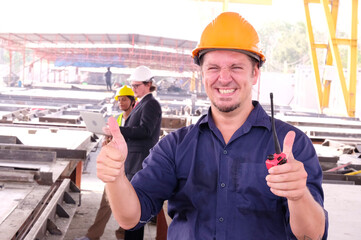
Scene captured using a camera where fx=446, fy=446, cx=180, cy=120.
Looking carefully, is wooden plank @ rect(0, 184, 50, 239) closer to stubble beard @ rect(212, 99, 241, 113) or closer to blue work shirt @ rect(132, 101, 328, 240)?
blue work shirt @ rect(132, 101, 328, 240)

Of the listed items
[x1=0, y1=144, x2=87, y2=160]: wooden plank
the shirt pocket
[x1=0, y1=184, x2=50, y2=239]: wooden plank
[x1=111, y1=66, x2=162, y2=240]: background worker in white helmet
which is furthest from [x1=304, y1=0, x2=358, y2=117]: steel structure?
the shirt pocket

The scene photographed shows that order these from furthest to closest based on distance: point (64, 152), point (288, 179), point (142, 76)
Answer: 1. point (142, 76)
2. point (64, 152)
3. point (288, 179)

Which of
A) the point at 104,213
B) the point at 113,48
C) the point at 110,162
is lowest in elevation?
the point at 104,213

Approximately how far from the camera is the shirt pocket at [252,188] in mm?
1719

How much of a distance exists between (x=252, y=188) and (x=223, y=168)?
14 cm

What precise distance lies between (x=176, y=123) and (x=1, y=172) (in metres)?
5.29

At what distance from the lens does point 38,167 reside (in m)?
3.91

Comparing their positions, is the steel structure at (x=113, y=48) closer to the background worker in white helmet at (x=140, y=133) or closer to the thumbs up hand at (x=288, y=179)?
the background worker in white helmet at (x=140, y=133)

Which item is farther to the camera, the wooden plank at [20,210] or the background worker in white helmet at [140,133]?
the background worker in white helmet at [140,133]

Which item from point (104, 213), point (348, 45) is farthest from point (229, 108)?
point (348, 45)

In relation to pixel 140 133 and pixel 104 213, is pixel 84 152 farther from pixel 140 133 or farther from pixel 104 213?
pixel 104 213

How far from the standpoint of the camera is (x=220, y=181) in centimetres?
176

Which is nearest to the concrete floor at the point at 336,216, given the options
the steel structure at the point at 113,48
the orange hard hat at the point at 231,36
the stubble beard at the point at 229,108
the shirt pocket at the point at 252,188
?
the shirt pocket at the point at 252,188

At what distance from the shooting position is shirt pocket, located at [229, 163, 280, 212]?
5.64ft
